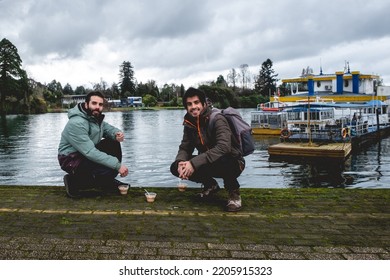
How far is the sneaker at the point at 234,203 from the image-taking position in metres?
4.44

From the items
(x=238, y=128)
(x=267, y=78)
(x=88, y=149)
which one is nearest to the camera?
(x=238, y=128)

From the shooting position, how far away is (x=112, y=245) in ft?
11.0

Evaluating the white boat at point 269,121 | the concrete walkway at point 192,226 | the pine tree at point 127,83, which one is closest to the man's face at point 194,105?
the concrete walkway at point 192,226

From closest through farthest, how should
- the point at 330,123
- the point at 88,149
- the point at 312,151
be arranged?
1. the point at 88,149
2. the point at 312,151
3. the point at 330,123

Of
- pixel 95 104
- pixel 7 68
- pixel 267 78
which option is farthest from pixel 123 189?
pixel 267 78

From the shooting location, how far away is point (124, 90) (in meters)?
130

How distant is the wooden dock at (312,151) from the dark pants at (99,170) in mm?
14934

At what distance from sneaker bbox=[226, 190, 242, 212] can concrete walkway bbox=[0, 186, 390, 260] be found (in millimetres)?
82

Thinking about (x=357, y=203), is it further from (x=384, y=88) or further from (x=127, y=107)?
(x=127, y=107)

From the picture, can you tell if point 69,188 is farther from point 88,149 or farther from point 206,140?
point 206,140

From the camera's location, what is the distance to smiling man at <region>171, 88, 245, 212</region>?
14.1 feet

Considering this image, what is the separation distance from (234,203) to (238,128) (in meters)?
0.92

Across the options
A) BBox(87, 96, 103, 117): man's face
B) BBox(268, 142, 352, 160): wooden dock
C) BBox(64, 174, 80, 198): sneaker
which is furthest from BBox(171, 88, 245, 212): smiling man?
BBox(268, 142, 352, 160): wooden dock
